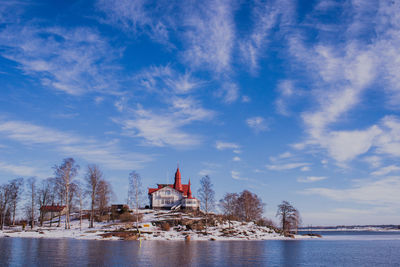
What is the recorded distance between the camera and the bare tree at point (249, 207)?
112m

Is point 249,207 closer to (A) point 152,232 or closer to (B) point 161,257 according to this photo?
(A) point 152,232

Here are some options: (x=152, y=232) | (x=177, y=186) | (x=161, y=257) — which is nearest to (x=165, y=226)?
(x=152, y=232)

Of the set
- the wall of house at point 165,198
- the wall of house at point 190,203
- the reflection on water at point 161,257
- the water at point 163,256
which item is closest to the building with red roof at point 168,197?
the wall of house at point 165,198

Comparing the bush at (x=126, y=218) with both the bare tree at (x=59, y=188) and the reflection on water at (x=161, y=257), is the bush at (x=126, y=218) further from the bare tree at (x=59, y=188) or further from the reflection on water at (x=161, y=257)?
the reflection on water at (x=161, y=257)

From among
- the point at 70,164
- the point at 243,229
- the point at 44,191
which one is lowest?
the point at 243,229

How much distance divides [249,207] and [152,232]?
49.5 metres

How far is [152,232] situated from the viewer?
74.1 m

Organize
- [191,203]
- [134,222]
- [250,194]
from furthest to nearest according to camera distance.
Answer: [250,194] < [191,203] < [134,222]

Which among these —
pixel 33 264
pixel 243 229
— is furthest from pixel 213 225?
pixel 33 264

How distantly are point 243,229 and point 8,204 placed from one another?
227 feet

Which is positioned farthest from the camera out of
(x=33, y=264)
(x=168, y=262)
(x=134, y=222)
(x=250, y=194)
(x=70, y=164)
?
(x=250, y=194)

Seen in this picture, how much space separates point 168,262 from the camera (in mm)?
30188

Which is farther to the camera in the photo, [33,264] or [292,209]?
[292,209]

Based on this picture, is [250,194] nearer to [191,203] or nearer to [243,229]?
[191,203]
